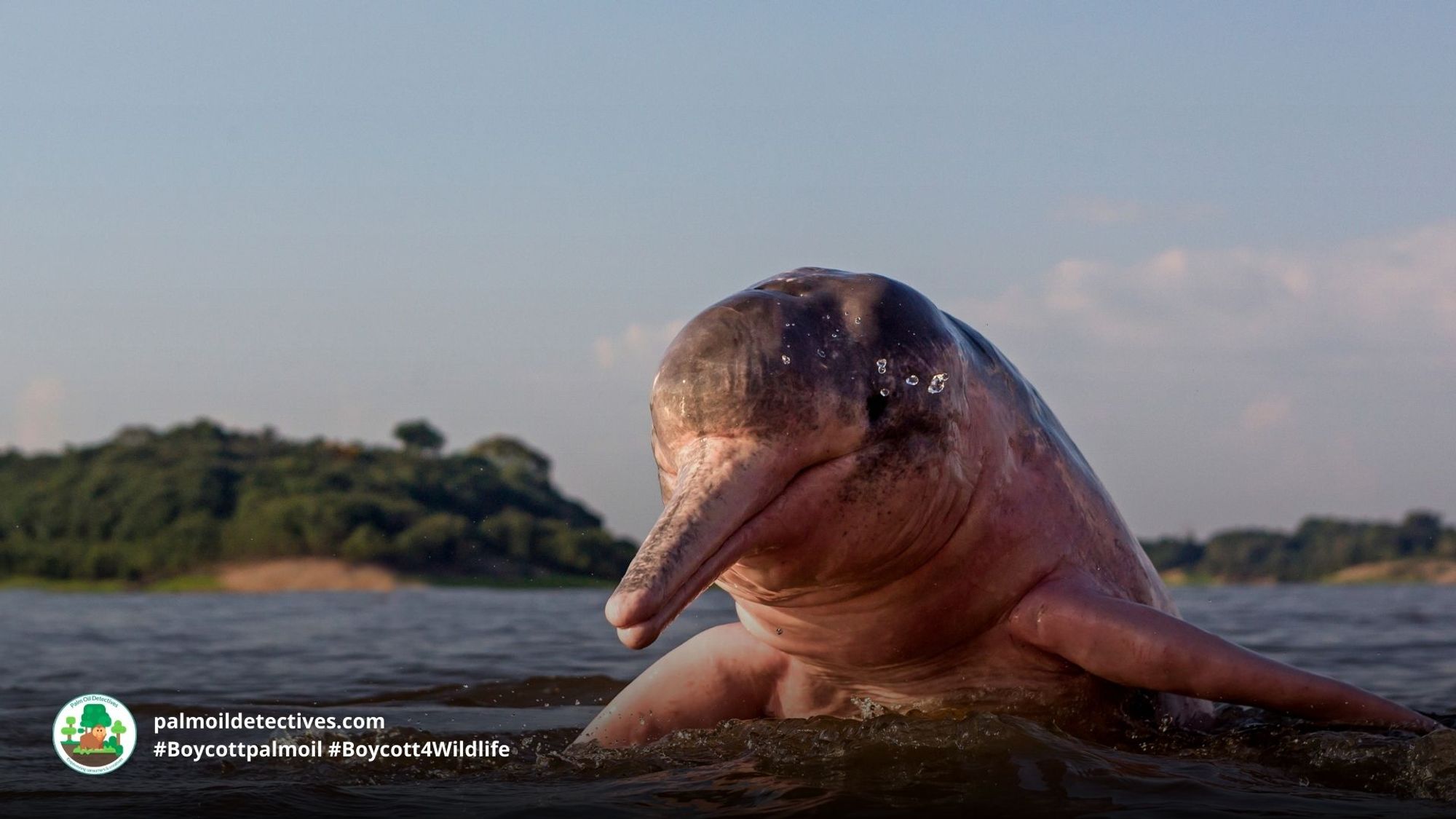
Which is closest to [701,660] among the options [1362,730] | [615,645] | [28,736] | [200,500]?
[1362,730]

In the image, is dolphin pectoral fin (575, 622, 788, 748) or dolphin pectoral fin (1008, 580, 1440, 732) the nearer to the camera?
dolphin pectoral fin (1008, 580, 1440, 732)

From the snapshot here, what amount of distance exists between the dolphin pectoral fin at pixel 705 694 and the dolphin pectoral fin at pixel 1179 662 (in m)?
1.18

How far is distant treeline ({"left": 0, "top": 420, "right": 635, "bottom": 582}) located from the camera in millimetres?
89062

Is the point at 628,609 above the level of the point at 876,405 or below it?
below

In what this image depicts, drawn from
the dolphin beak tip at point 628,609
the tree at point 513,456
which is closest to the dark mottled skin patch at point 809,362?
the dolphin beak tip at point 628,609

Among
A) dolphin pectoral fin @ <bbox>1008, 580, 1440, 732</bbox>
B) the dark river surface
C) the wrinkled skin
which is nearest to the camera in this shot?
the dark river surface

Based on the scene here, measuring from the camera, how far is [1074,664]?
18.0 feet

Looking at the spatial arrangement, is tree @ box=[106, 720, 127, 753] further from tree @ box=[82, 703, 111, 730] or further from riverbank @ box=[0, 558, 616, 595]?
riverbank @ box=[0, 558, 616, 595]

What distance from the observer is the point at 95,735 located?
6.71 metres

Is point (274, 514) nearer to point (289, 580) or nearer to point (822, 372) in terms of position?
point (289, 580)

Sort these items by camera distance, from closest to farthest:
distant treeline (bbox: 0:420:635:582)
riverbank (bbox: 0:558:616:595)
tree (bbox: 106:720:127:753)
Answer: tree (bbox: 106:720:127:753) → riverbank (bbox: 0:558:616:595) → distant treeline (bbox: 0:420:635:582)

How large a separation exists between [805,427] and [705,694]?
1859 mm

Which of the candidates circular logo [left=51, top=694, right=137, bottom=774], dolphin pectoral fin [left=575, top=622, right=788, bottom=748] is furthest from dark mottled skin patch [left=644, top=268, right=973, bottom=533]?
circular logo [left=51, top=694, right=137, bottom=774]

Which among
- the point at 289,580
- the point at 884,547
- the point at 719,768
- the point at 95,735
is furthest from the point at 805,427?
the point at 289,580
